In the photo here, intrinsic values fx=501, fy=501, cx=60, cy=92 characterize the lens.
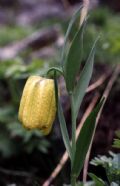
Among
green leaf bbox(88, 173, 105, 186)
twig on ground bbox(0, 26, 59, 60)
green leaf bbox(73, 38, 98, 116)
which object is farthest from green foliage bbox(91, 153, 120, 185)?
twig on ground bbox(0, 26, 59, 60)

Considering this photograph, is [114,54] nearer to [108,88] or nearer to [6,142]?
[108,88]

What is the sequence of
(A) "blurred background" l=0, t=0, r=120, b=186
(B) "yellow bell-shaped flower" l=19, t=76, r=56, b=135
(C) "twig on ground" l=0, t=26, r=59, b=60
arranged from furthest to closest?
(C) "twig on ground" l=0, t=26, r=59, b=60, (A) "blurred background" l=0, t=0, r=120, b=186, (B) "yellow bell-shaped flower" l=19, t=76, r=56, b=135

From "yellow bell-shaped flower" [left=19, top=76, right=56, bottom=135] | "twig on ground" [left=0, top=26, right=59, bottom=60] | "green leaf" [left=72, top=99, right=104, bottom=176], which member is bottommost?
"green leaf" [left=72, top=99, right=104, bottom=176]

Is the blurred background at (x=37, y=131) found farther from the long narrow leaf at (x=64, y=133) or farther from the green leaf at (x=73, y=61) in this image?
the green leaf at (x=73, y=61)

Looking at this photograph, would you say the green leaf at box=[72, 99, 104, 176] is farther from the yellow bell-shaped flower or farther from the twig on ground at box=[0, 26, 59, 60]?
the twig on ground at box=[0, 26, 59, 60]

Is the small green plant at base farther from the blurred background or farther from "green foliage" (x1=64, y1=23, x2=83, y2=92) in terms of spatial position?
the blurred background

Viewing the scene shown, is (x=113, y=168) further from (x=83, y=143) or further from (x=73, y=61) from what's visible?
(x=73, y=61)

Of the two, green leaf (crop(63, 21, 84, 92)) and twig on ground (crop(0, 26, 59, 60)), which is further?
twig on ground (crop(0, 26, 59, 60))

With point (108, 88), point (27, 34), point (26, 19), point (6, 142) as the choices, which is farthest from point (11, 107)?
point (26, 19)

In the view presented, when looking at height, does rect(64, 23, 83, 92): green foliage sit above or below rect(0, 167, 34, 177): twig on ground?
above

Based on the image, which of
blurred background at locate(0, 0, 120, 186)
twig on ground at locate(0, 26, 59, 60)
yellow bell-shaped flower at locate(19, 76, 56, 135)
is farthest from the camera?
twig on ground at locate(0, 26, 59, 60)
